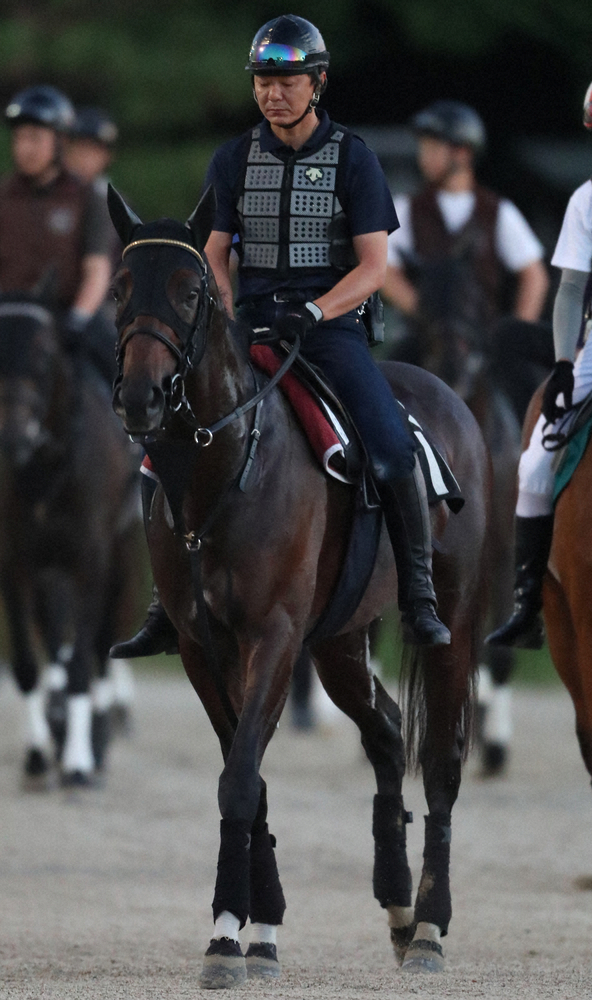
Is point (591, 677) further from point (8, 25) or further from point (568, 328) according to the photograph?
point (8, 25)

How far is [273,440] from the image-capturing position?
6297 millimetres

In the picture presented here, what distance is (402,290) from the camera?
470 inches

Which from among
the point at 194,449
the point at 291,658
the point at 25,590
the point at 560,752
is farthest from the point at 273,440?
the point at 560,752

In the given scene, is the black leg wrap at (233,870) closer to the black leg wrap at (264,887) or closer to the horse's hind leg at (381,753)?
the black leg wrap at (264,887)

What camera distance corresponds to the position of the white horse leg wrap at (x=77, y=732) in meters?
11.2

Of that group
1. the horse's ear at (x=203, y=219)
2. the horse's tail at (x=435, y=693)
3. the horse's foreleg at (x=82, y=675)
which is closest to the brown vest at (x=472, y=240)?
the horse's foreleg at (x=82, y=675)

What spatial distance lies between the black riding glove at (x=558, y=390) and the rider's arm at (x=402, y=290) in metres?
4.65

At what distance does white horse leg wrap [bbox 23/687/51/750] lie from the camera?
11.6m

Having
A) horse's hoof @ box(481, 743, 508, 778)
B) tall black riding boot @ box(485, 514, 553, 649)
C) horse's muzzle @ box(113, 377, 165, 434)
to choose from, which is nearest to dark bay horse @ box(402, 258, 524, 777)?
horse's hoof @ box(481, 743, 508, 778)

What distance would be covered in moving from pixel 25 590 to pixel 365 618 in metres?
5.17

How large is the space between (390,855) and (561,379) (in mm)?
1820

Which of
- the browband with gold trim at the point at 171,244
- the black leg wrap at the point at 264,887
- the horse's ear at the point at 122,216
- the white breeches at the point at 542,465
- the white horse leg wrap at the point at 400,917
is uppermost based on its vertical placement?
the horse's ear at the point at 122,216

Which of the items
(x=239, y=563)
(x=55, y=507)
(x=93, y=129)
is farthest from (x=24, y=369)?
(x=239, y=563)

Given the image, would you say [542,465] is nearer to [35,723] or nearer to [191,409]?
[191,409]
